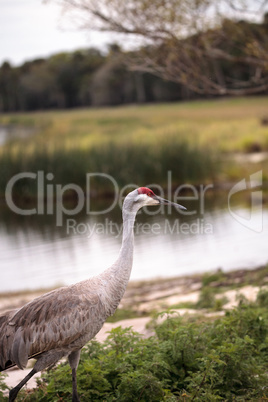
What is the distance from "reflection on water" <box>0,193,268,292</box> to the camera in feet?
36.3

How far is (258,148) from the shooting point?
84.3 ft

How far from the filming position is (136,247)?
12875 mm

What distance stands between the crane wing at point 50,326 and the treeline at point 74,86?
51.6 meters

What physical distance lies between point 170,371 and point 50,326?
3.90 feet

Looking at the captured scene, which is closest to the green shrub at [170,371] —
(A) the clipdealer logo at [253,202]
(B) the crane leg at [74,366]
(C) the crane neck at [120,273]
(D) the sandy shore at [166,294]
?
(B) the crane leg at [74,366]

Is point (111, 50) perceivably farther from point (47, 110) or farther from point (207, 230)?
point (47, 110)

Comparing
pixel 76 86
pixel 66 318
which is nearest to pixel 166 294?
pixel 66 318

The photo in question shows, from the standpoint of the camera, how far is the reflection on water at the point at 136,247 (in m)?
11.1

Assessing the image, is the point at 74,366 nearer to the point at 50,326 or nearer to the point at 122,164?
the point at 50,326

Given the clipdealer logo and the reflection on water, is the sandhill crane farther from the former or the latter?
the clipdealer logo

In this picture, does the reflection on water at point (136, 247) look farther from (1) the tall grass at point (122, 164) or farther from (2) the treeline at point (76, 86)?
(2) the treeline at point (76, 86)

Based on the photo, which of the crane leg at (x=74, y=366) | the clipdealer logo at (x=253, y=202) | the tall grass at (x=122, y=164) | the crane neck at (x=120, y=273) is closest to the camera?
the crane leg at (x=74, y=366)

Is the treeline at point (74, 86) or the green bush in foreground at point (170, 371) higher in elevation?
the treeline at point (74, 86)

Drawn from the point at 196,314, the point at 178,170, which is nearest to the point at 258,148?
the point at 178,170
